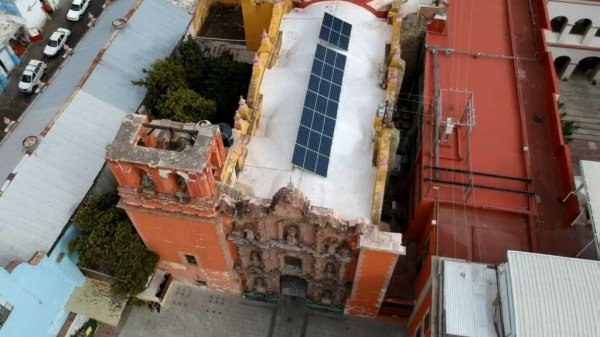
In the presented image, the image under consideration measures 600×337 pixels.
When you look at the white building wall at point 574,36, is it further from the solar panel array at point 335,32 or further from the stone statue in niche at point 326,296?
the stone statue in niche at point 326,296

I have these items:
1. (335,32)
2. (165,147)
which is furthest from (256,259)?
(335,32)

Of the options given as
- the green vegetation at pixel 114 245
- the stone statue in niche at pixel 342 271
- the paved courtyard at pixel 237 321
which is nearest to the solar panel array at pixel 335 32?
the stone statue in niche at pixel 342 271

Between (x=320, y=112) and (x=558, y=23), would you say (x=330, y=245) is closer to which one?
(x=320, y=112)

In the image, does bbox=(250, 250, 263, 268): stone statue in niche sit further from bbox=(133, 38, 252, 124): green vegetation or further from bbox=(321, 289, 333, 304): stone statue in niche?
bbox=(133, 38, 252, 124): green vegetation

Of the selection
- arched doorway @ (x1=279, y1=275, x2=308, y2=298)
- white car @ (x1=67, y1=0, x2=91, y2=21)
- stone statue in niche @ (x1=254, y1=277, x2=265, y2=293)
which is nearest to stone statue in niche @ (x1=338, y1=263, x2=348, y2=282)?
arched doorway @ (x1=279, y1=275, x2=308, y2=298)

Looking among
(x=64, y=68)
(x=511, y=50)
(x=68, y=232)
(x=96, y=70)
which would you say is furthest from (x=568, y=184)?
(x=64, y=68)

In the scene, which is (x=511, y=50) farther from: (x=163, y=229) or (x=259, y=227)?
(x=163, y=229)

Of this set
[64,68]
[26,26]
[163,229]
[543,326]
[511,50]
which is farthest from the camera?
[26,26]
